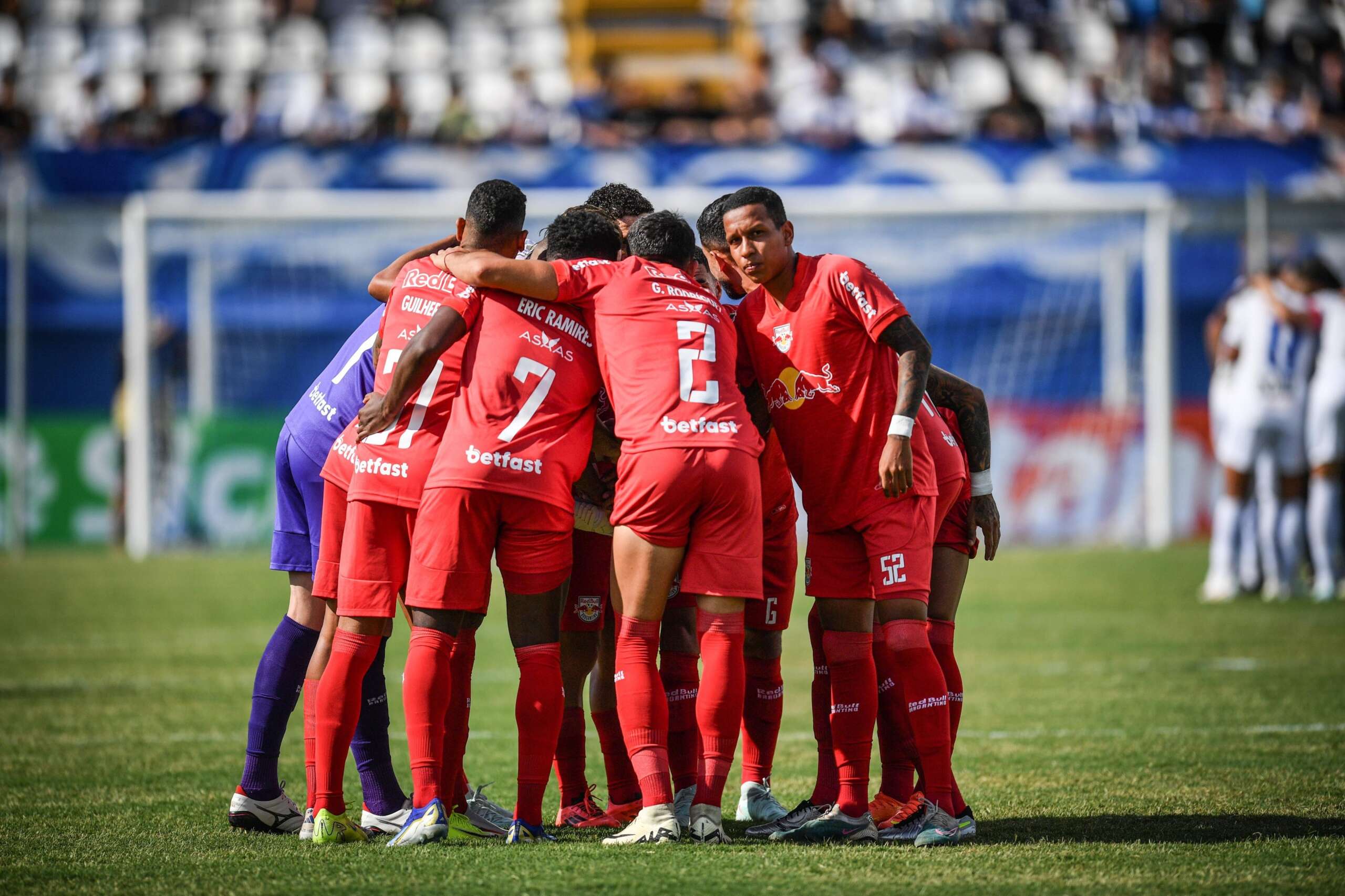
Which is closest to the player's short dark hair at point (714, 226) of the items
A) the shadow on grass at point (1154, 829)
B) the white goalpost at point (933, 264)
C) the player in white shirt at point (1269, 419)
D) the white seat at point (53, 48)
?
the shadow on grass at point (1154, 829)

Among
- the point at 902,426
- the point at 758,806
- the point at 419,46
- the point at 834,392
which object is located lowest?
the point at 758,806

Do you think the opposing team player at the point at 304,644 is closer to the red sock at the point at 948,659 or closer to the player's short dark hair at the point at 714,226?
the player's short dark hair at the point at 714,226

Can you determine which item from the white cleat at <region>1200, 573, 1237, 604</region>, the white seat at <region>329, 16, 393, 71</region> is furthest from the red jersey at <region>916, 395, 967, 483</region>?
the white seat at <region>329, 16, 393, 71</region>

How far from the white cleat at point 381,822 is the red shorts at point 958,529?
2224 mm

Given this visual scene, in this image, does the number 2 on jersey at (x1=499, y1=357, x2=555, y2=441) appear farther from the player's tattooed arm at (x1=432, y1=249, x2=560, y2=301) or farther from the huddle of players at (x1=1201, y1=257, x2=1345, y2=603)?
the huddle of players at (x1=1201, y1=257, x2=1345, y2=603)

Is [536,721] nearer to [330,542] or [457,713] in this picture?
[457,713]

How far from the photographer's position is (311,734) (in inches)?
214

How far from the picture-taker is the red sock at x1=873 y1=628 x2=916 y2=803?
557 cm

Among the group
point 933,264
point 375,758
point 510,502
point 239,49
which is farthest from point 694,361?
point 239,49

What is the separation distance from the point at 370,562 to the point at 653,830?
1306 millimetres

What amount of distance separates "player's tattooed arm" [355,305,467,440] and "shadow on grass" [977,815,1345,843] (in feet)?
8.00

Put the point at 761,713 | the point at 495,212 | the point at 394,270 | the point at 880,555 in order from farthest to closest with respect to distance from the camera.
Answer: the point at 394,270, the point at 761,713, the point at 495,212, the point at 880,555

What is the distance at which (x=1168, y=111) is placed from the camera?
21.4m

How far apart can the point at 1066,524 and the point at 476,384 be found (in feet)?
46.2
